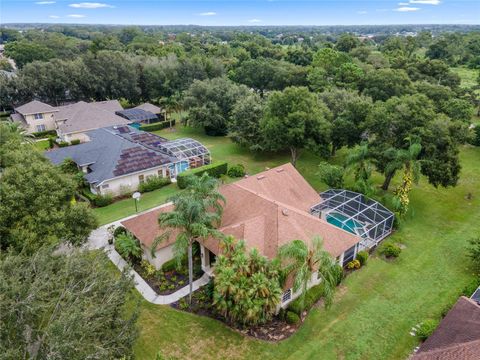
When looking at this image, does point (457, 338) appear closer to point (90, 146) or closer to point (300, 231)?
point (300, 231)

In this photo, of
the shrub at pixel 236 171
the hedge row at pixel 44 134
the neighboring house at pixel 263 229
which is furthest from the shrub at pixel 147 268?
the hedge row at pixel 44 134

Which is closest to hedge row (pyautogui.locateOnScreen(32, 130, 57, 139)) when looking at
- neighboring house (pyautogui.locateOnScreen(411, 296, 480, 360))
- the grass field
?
the grass field

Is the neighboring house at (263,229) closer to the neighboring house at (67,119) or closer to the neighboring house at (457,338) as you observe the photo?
the neighboring house at (457,338)

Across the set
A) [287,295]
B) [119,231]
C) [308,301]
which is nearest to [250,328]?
[287,295]

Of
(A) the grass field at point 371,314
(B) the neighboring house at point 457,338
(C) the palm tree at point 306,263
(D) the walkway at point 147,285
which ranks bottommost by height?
(A) the grass field at point 371,314

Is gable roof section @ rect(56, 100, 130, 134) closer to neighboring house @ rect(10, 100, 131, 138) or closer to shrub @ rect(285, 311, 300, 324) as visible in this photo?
neighboring house @ rect(10, 100, 131, 138)

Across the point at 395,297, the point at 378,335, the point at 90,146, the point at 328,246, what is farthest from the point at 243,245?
the point at 90,146
